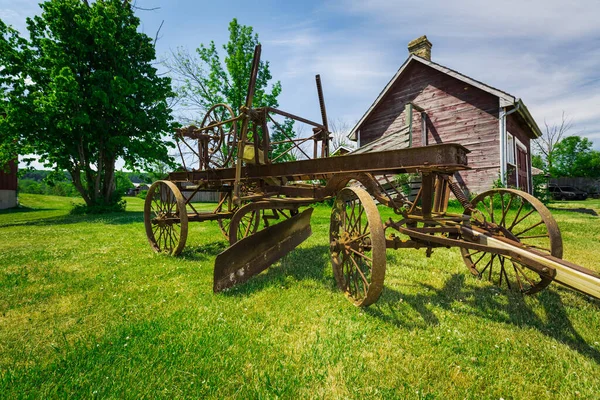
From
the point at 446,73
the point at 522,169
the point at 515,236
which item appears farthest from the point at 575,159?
the point at 515,236

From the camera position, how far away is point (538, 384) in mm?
1931

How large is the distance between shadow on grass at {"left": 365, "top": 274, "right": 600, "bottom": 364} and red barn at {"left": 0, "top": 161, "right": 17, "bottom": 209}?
29575mm

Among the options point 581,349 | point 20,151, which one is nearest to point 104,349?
point 581,349

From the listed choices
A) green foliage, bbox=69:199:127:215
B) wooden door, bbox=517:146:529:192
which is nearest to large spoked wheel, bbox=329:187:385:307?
wooden door, bbox=517:146:529:192

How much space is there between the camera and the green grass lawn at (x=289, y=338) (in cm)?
192

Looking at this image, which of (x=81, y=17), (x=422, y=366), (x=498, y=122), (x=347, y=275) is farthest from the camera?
(x=81, y=17)

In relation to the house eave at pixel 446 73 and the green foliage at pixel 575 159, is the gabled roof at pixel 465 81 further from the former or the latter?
the green foliage at pixel 575 159

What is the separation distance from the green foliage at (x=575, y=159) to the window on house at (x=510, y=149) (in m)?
43.5

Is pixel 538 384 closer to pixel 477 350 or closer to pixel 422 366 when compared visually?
pixel 477 350

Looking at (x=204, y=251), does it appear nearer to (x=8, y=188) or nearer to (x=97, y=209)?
(x=97, y=209)

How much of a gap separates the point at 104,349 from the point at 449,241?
3.36 metres

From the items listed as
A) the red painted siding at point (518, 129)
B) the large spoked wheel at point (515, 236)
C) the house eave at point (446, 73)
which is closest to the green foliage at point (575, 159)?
the red painted siding at point (518, 129)

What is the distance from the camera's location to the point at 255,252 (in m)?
4.17

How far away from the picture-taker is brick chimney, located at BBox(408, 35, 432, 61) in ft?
45.5
